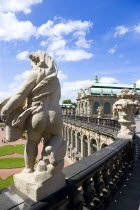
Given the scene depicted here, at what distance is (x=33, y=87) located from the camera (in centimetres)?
243

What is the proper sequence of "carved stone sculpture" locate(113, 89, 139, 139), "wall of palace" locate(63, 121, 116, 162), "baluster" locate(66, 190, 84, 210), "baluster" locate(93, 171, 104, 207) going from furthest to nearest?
"wall of palace" locate(63, 121, 116, 162) → "carved stone sculpture" locate(113, 89, 139, 139) → "baluster" locate(93, 171, 104, 207) → "baluster" locate(66, 190, 84, 210)

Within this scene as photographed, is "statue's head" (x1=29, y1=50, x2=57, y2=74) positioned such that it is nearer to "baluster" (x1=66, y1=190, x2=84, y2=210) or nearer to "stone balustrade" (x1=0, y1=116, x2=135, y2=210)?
"stone balustrade" (x1=0, y1=116, x2=135, y2=210)

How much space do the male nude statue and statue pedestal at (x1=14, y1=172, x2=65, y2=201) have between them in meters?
0.16

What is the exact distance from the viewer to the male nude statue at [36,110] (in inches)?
92.4

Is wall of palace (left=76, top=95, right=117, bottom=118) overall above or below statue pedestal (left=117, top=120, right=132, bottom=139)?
above

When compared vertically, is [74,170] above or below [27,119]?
below

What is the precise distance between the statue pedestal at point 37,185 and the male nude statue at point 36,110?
16cm

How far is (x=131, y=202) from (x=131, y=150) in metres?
2.52

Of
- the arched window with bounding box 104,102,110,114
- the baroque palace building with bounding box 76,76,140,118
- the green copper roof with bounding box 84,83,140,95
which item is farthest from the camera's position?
the green copper roof with bounding box 84,83,140,95

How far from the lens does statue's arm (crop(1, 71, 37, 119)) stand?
2324 mm

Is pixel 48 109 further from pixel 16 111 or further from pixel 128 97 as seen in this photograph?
pixel 128 97

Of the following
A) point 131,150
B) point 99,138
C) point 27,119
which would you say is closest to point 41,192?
point 27,119

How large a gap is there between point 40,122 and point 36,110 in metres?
0.18

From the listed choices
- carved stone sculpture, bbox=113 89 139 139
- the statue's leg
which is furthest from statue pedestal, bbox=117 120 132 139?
the statue's leg
